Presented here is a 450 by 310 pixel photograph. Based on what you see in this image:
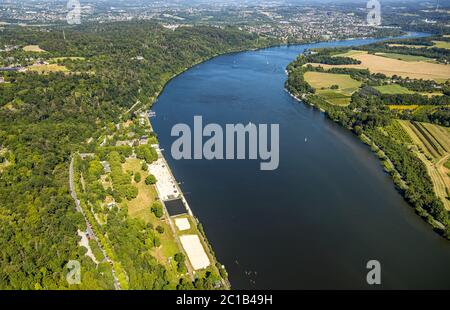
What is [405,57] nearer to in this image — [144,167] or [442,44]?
[442,44]

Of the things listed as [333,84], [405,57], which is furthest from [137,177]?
[405,57]

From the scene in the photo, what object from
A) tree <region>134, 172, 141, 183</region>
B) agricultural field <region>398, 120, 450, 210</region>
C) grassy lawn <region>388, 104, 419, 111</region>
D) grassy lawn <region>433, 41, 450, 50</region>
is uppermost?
grassy lawn <region>433, 41, 450, 50</region>

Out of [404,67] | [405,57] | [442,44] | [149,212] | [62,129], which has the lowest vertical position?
[149,212]

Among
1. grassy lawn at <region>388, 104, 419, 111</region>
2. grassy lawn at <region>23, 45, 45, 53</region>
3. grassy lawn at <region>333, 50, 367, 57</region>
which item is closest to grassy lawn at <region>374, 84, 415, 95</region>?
grassy lawn at <region>388, 104, 419, 111</region>

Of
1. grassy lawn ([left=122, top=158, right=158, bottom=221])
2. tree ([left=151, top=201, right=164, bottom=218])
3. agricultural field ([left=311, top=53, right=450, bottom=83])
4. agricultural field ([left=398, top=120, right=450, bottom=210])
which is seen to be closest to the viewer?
tree ([left=151, top=201, right=164, bottom=218])

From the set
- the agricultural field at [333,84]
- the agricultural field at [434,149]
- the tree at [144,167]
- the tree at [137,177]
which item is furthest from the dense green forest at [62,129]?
the agricultural field at [333,84]

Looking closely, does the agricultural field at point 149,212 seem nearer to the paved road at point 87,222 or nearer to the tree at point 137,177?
the tree at point 137,177

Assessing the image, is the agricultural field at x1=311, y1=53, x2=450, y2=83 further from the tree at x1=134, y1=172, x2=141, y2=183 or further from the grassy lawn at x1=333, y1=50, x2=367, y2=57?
the tree at x1=134, y1=172, x2=141, y2=183
